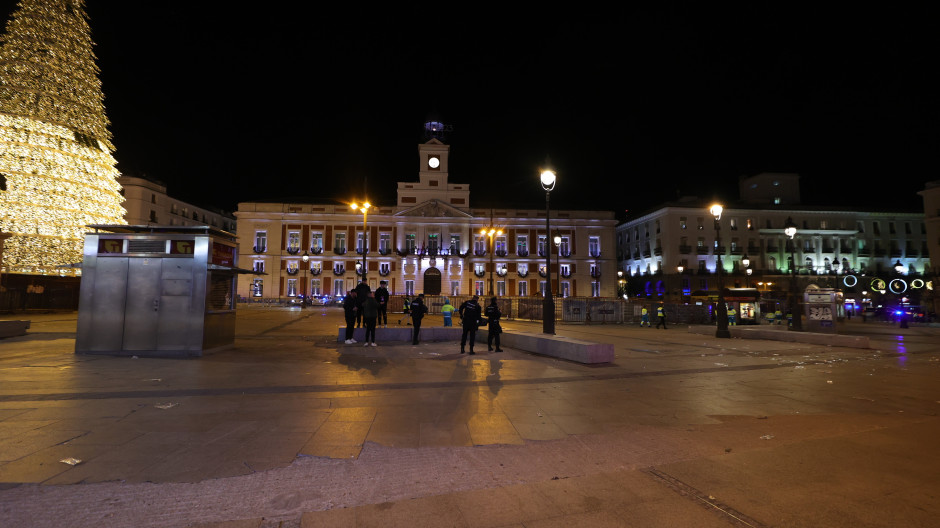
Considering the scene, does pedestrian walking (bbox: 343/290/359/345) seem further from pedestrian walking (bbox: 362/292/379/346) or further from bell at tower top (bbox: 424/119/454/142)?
bell at tower top (bbox: 424/119/454/142)

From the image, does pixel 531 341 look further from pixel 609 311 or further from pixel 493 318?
pixel 609 311

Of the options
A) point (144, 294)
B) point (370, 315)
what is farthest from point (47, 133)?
point (370, 315)

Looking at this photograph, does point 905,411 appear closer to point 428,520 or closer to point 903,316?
point 428,520

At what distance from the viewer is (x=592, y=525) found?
10.3ft

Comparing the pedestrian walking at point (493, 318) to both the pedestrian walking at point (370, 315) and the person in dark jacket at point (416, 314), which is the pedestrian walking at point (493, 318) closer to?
the person in dark jacket at point (416, 314)

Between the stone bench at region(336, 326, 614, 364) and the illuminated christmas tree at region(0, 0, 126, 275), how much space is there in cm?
1978

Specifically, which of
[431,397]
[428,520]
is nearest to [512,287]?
[431,397]

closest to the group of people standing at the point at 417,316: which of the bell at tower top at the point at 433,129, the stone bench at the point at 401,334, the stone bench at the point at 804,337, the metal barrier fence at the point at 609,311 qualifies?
the stone bench at the point at 401,334

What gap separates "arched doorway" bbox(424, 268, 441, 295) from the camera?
6178 centimetres

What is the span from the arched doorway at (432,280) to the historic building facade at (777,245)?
29.0m

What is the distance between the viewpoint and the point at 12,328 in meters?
14.2

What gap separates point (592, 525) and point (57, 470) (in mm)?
4514

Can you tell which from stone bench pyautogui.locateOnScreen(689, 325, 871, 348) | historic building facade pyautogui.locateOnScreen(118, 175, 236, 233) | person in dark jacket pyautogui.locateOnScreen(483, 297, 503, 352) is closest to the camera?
person in dark jacket pyautogui.locateOnScreen(483, 297, 503, 352)

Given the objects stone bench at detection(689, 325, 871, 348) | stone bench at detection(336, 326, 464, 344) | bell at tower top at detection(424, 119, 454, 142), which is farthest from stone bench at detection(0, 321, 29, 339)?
bell at tower top at detection(424, 119, 454, 142)
